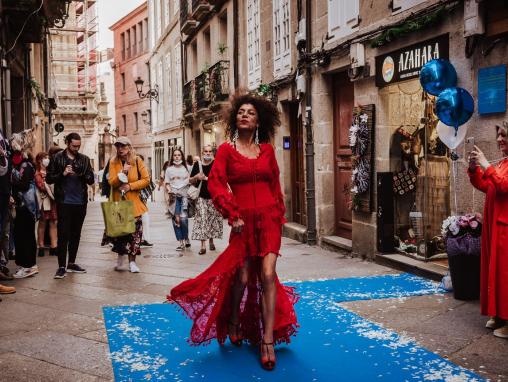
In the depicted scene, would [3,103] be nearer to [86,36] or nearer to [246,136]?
[246,136]

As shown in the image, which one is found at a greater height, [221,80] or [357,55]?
[221,80]

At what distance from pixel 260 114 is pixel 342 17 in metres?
5.84

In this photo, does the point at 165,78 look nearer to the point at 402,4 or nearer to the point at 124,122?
the point at 124,122

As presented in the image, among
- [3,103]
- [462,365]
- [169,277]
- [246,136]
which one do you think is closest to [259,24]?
[3,103]

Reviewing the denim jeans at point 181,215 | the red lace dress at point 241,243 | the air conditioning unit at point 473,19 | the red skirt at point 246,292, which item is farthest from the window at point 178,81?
the red skirt at point 246,292

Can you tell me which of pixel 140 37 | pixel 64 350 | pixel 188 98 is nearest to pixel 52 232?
pixel 64 350

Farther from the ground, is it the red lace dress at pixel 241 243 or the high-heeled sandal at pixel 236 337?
the red lace dress at pixel 241 243

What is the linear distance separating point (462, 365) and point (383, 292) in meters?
2.49

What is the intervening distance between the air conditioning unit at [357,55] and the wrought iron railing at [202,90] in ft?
36.1

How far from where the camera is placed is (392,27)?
8.53m

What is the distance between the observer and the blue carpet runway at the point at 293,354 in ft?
14.3

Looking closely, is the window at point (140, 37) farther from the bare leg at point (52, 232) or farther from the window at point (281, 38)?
the bare leg at point (52, 232)

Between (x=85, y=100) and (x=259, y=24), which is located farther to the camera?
(x=85, y=100)

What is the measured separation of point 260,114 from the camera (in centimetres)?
504
